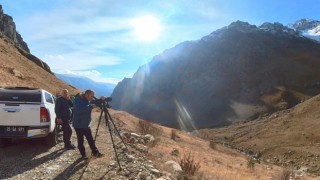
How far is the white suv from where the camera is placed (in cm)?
1338

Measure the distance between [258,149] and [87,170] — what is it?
5583 cm

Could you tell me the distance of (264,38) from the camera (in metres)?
183

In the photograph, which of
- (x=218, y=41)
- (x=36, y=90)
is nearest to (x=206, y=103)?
(x=218, y=41)

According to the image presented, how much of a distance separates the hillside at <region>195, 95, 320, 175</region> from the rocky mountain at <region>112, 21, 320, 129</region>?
33.3 meters

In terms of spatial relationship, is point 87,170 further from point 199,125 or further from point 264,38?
point 264,38

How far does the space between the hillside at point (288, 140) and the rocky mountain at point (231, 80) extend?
33330 mm

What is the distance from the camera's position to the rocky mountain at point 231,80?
135 m

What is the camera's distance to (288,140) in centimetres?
6694

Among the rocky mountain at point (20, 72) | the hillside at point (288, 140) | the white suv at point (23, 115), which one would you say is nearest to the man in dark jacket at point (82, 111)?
the white suv at point (23, 115)

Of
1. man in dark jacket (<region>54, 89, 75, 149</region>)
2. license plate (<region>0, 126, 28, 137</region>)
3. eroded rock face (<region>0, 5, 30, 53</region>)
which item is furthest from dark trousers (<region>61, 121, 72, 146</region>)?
eroded rock face (<region>0, 5, 30, 53</region>)

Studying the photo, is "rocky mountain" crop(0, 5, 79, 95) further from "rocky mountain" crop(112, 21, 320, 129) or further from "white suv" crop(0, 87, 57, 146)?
"rocky mountain" crop(112, 21, 320, 129)

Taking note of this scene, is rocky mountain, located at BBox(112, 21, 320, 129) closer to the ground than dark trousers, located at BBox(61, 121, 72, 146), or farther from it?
farther from it

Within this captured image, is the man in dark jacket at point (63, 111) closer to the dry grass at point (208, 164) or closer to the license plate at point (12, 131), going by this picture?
the license plate at point (12, 131)

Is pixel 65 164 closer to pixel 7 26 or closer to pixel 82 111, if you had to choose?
pixel 82 111
